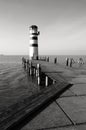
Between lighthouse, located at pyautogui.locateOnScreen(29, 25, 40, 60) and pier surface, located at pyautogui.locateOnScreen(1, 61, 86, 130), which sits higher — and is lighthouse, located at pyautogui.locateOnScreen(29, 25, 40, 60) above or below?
above

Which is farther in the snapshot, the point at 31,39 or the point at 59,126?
the point at 31,39

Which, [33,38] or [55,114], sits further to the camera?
[33,38]

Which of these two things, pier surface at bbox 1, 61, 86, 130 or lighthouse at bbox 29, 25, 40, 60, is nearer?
pier surface at bbox 1, 61, 86, 130

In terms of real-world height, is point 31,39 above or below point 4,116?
above

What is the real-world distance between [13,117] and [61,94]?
7.37ft

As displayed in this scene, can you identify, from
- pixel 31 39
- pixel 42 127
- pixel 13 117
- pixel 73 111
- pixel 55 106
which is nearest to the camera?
pixel 42 127

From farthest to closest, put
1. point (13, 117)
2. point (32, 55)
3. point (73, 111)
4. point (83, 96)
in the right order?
point (32, 55) → point (83, 96) → point (73, 111) → point (13, 117)

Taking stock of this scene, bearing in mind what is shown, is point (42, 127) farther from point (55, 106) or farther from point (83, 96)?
point (83, 96)

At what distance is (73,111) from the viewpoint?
3422mm

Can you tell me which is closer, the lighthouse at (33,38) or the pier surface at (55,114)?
the pier surface at (55,114)

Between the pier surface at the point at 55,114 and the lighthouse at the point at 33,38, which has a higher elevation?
the lighthouse at the point at 33,38

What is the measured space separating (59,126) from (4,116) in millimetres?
1311

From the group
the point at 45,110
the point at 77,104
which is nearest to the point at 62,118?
the point at 45,110

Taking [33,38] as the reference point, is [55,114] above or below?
below
